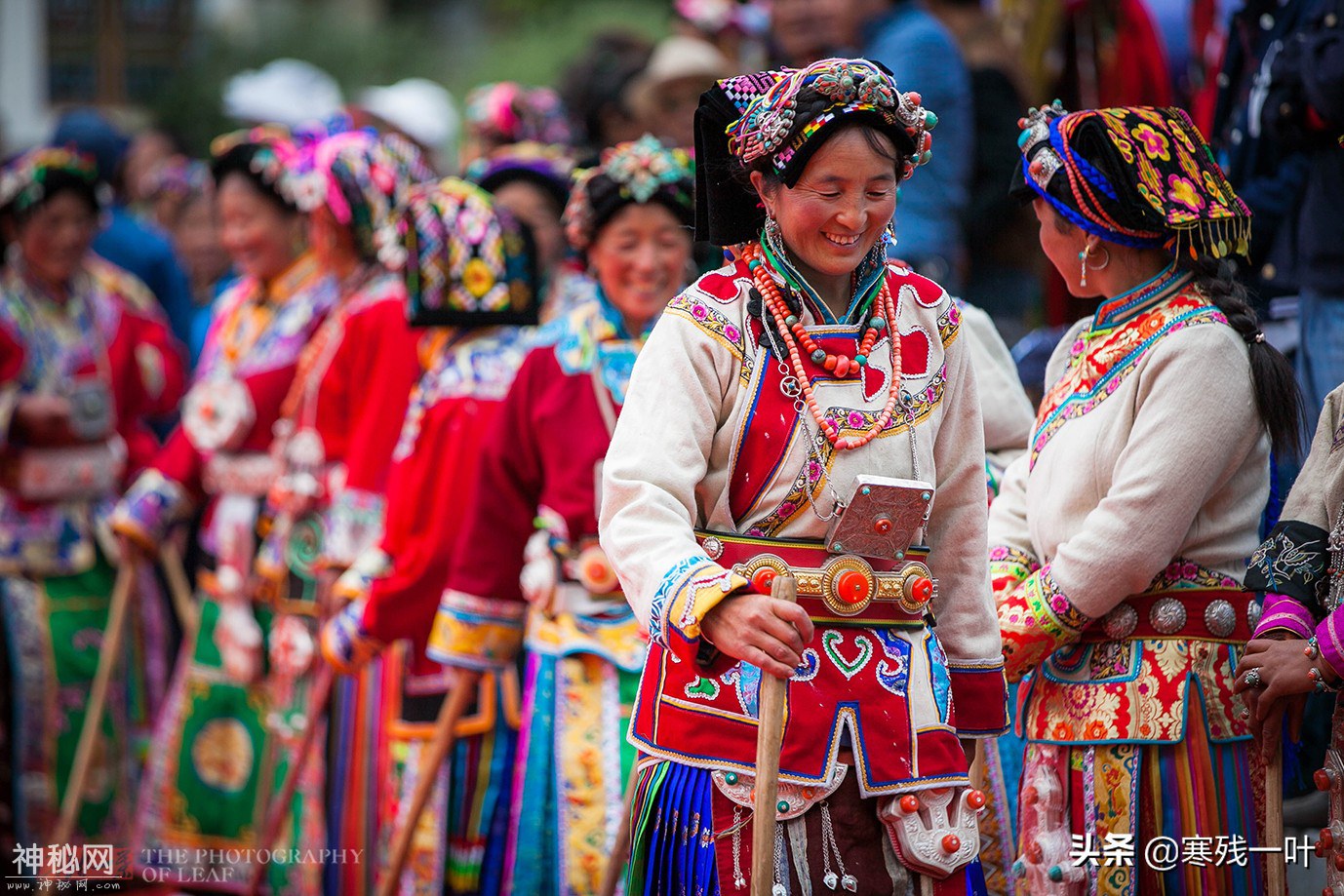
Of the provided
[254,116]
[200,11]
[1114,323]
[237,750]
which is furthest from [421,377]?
[200,11]

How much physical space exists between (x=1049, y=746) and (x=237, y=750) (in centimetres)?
417

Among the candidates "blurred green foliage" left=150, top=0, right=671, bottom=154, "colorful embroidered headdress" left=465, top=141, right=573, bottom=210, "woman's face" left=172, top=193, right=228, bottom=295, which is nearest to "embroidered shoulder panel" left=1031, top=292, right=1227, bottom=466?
"colorful embroidered headdress" left=465, top=141, right=573, bottom=210

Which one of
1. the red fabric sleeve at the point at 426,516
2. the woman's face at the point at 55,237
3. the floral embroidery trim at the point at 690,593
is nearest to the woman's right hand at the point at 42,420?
the woman's face at the point at 55,237

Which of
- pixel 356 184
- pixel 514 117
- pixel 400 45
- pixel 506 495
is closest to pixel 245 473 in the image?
pixel 356 184

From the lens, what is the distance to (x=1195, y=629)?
365 cm

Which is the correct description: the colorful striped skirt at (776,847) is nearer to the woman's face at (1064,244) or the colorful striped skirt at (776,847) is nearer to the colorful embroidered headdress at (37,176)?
the woman's face at (1064,244)

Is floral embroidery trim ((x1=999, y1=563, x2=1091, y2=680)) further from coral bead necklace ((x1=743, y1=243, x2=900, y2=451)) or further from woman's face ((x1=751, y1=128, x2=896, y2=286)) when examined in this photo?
woman's face ((x1=751, y1=128, x2=896, y2=286))

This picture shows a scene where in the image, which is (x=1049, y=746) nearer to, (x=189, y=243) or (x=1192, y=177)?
(x=1192, y=177)

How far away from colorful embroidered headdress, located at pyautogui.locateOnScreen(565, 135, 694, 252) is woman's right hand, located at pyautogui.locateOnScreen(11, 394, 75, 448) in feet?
11.6

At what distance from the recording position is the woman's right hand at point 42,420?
7.47m

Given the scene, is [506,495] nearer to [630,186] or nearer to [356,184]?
[630,186]

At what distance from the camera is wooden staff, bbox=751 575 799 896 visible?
2869mm

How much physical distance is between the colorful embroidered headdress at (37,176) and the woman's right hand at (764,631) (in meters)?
5.77

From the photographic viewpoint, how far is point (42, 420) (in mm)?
7504
